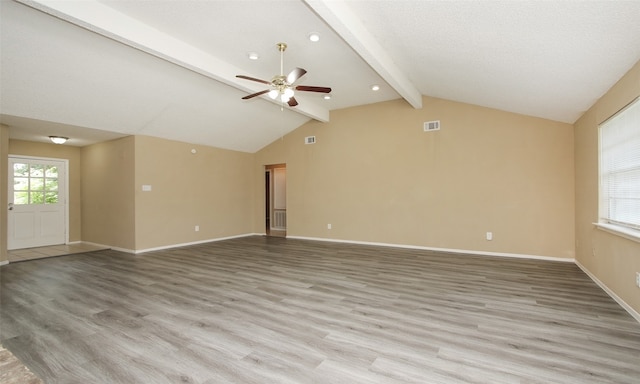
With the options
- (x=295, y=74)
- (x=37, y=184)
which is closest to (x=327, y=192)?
(x=295, y=74)

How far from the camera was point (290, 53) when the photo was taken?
4109 millimetres

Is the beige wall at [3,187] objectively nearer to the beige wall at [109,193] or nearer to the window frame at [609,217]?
the beige wall at [109,193]

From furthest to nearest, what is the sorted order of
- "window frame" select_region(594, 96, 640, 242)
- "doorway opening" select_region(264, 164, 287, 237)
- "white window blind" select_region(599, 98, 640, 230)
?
"doorway opening" select_region(264, 164, 287, 237) → "white window blind" select_region(599, 98, 640, 230) → "window frame" select_region(594, 96, 640, 242)

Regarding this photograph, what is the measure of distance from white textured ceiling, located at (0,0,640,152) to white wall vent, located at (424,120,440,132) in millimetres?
569

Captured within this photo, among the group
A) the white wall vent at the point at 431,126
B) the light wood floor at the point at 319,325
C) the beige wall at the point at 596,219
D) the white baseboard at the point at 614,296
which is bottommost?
the light wood floor at the point at 319,325

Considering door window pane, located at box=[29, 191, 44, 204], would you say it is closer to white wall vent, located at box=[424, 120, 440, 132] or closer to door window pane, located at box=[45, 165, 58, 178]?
door window pane, located at box=[45, 165, 58, 178]

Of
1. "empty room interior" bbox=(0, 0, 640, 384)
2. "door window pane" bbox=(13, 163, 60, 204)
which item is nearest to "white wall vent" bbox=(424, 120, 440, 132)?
"empty room interior" bbox=(0, 0, 640, 384)

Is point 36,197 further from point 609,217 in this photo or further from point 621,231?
point 609,217

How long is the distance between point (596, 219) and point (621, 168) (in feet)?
2.97

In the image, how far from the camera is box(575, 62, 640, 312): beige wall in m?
2.84

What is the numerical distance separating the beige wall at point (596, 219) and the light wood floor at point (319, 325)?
0.74ft

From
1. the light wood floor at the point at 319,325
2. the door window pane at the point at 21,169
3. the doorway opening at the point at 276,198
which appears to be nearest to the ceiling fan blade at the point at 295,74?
the light wood floor at the point at 319,325

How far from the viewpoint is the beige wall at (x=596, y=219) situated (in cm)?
284

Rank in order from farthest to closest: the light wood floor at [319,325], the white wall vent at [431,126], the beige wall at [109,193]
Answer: the beige wall at [109,193] < the white wall vent at [431,126] < the light wood floor at [319,325]
